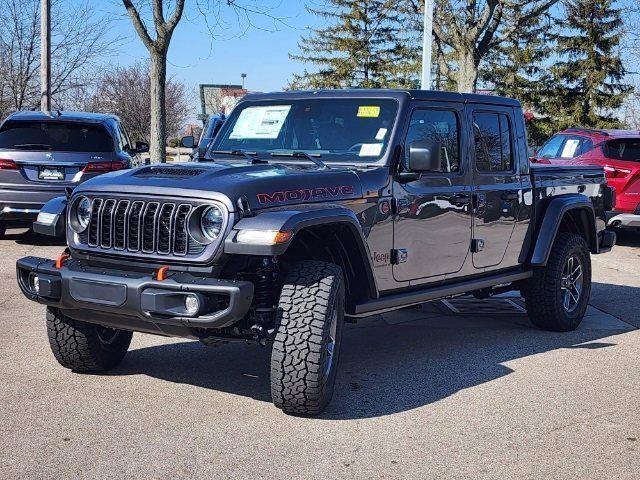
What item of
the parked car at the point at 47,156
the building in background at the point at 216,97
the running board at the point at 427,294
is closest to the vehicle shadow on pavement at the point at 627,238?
the building in background at the point at 216,97

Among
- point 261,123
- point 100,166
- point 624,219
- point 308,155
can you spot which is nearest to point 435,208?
point 308,155

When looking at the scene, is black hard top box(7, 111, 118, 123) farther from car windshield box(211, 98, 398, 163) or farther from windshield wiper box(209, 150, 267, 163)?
windshield wiper box(209, 150, 267, 163)

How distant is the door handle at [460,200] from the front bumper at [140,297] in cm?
220

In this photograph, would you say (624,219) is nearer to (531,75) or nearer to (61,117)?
(61,117)

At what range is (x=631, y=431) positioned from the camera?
4.79 meters

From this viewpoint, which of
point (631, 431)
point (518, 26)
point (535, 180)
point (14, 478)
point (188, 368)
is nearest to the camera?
point (14, 478)

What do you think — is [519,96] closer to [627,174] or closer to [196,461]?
[627,174]

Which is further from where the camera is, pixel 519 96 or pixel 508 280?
pixel 519 96

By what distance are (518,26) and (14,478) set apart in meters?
21.8

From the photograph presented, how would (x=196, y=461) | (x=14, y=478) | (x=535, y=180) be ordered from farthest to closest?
(x=535, y=180)
(x=196, y=461)
(x=14, y=478)

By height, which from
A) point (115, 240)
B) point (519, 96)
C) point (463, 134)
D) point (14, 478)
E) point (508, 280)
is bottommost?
point (14, 478)

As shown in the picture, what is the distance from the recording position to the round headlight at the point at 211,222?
4.64m

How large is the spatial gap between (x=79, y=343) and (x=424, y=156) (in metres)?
2.48

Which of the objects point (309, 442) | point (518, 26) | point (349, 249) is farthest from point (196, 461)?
point (518, 26)
